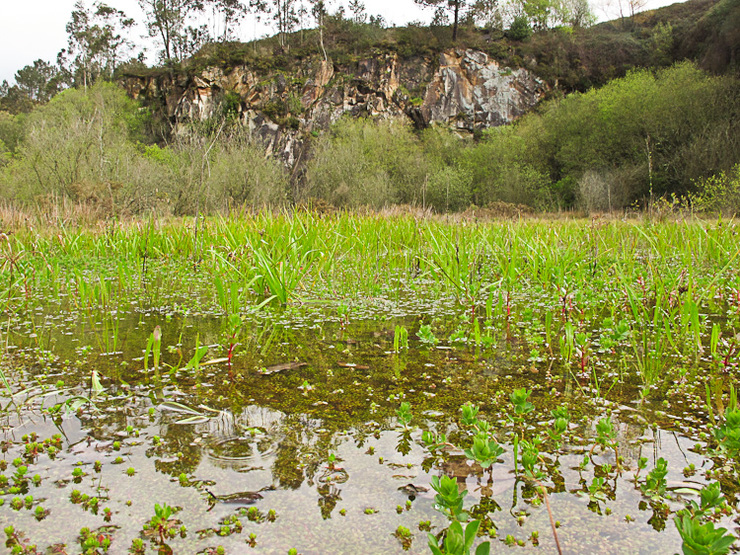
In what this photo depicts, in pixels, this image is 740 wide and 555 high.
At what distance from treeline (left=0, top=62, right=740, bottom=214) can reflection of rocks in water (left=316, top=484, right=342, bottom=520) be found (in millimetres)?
14655

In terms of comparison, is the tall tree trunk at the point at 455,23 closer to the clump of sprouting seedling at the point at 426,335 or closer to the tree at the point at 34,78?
the clump of sprouting seedling at the point at 426,335

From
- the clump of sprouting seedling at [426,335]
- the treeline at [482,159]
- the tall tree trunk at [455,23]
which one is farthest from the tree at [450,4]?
the clump of sprouting seedling at [426,335]

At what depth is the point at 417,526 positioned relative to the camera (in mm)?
1013

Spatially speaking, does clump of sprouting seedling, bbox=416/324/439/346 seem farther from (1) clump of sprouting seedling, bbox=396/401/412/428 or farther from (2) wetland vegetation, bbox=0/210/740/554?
(1) clump of sprouting seedling, bbox=396/401/412/428

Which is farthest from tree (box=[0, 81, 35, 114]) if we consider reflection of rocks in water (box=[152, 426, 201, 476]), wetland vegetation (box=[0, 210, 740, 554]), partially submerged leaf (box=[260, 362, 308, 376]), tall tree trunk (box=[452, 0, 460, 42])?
reflection of rocks in water (box=[152, 426, 201, 476])

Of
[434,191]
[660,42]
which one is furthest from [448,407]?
[660,42]

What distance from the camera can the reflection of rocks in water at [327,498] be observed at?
106cm

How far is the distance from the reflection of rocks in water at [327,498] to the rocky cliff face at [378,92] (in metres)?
40.8

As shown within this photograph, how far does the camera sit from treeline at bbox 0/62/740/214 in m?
16.1

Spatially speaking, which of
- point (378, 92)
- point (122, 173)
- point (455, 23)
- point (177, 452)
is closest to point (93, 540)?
point (177, 452)

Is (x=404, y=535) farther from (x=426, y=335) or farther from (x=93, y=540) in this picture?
(x=426, y=335)

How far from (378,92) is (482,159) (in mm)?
16415

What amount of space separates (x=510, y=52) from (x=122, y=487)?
49.0m

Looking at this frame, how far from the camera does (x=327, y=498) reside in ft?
3.65
